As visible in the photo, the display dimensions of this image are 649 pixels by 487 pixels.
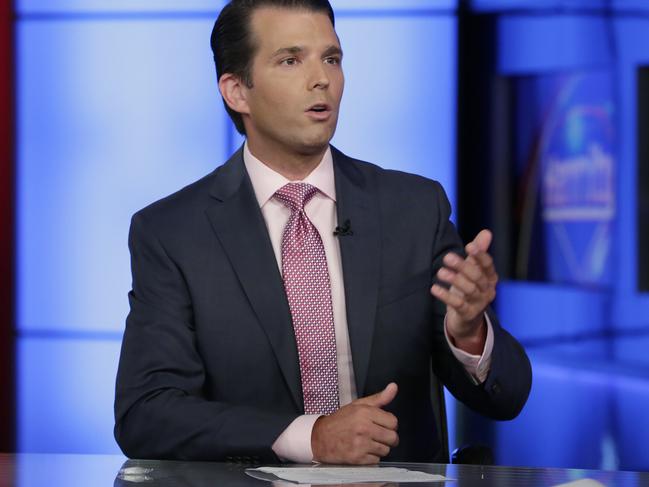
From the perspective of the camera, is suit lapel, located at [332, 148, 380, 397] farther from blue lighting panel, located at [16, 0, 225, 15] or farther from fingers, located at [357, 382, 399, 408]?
blue lighting panel, located at [16, 0, 225, 15]

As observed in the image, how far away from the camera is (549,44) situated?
19.6 ft

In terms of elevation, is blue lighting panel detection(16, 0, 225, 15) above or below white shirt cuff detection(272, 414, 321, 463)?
above

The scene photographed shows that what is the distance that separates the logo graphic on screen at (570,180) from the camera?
5773 mm

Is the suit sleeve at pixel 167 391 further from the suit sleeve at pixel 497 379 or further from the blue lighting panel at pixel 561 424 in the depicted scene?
the blue lighting panel at pixel 561 424

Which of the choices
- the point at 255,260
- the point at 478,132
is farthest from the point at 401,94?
the point at 255,260

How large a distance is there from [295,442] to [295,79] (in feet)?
2.25

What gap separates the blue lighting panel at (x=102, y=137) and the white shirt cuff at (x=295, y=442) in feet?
10.7

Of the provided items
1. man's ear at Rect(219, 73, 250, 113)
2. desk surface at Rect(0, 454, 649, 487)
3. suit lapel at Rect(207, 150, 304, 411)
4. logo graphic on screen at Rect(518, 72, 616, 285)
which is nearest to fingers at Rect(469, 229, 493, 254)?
desk surface at Rect(0, 454, 649, 487)

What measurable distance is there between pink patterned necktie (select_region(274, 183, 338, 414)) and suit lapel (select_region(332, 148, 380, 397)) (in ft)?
0.14

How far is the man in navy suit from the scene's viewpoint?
186 cm

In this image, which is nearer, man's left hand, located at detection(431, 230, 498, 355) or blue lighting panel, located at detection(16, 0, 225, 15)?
man's left hand, located at detection(431, 230, 498, 355)

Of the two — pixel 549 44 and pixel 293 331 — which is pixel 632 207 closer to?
pixel 549 44

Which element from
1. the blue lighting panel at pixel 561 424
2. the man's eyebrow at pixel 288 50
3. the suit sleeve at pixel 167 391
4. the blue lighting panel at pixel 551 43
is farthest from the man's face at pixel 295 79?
the blue lighting panel at pixel 551 43

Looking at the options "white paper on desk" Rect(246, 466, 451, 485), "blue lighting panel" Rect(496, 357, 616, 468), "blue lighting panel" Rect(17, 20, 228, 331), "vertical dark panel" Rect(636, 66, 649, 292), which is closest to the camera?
"white paper on desk" Rect(246, 466, 451, 485)
